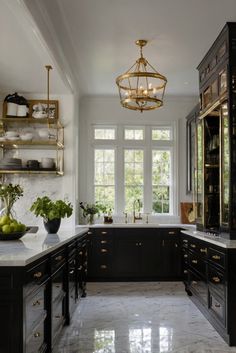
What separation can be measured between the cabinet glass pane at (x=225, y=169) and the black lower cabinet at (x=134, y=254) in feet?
7.76

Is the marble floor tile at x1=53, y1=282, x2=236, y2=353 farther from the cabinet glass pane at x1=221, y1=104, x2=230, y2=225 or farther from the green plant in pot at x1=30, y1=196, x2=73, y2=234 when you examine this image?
the cabinet glass pane at x1=221, y1=104, x2=230, y2=225

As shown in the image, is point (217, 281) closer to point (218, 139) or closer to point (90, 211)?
point (218, 139)

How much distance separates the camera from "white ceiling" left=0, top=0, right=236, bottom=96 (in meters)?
3.83

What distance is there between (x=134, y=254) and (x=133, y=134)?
2270 millimetres

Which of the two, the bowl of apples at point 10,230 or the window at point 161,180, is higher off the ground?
the window at point 161,180

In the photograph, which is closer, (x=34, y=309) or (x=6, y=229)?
(x=34, y=309)

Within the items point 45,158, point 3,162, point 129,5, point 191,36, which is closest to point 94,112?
point 45,158

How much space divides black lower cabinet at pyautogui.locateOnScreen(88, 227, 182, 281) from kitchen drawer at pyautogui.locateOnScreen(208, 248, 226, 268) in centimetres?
231

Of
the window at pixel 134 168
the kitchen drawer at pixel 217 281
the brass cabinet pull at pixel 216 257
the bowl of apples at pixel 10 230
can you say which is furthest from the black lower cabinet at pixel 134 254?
the bowl of apples at pixel 10 230

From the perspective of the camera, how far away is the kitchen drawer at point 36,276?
2303 mm

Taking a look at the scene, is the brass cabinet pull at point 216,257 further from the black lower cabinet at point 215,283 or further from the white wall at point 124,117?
the white wall at point 124,117

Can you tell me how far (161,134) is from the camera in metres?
7.37

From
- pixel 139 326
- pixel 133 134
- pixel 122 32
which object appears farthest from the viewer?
pixel 133 134

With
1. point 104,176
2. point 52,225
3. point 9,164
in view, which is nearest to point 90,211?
point 104,176
